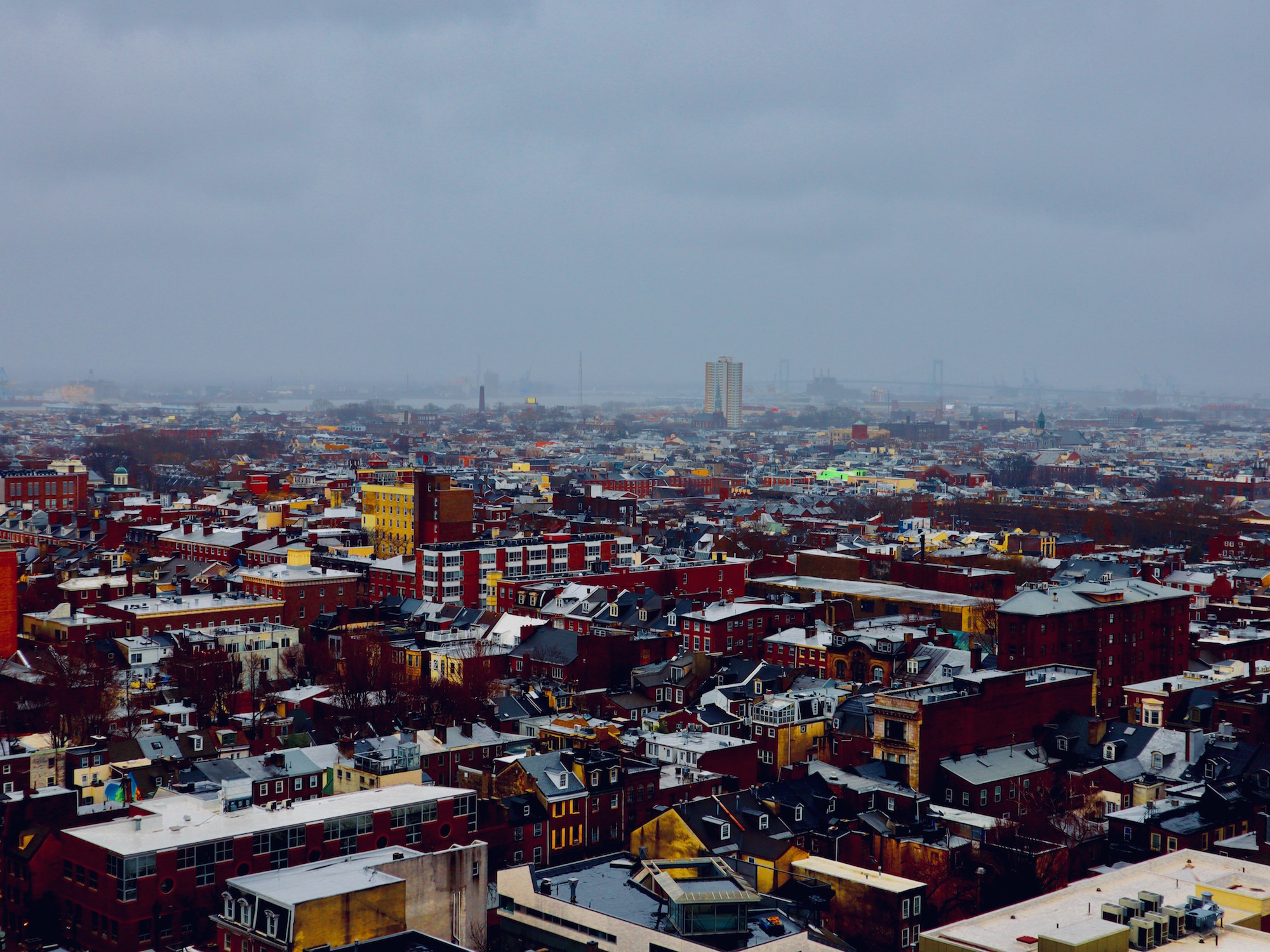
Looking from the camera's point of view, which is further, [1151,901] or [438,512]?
[438,512]

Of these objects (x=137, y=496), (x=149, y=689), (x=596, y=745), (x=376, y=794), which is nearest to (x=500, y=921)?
(x=376, y=794)

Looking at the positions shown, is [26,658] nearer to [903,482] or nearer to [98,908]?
[98,908]


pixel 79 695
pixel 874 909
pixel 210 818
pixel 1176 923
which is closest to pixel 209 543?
pixel 79 695

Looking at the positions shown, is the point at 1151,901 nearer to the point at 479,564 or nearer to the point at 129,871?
the point at 129,871

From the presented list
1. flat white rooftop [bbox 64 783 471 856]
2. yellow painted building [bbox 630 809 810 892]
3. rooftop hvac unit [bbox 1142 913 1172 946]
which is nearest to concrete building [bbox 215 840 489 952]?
flat white rooftop [bbox 64 783 471 856]

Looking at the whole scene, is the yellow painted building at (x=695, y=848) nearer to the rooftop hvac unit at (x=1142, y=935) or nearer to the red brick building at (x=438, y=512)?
the rooftop hvac unit at (x=1142, y=935)
